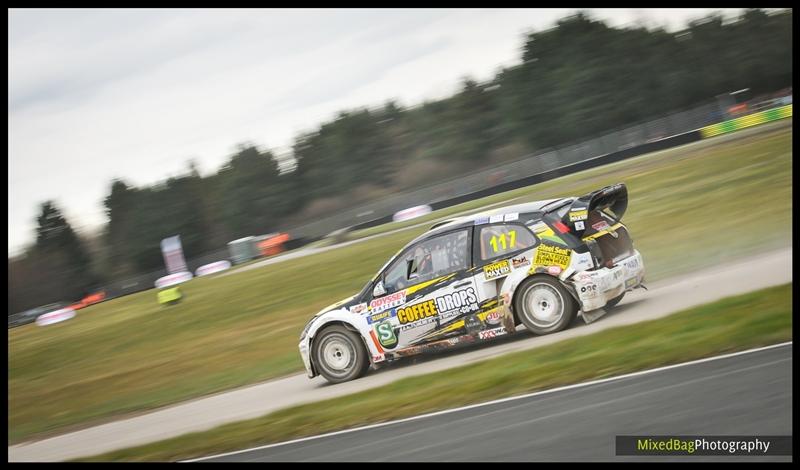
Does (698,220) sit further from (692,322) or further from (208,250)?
(208,250)

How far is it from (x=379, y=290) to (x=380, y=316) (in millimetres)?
327

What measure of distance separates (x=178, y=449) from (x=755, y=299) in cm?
668

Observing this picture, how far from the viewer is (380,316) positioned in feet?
34.1

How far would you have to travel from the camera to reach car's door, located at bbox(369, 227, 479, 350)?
1007 centimetres

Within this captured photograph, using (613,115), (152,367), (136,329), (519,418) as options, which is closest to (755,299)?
(519,418)

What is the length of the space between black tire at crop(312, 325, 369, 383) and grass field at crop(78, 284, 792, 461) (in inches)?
35.7

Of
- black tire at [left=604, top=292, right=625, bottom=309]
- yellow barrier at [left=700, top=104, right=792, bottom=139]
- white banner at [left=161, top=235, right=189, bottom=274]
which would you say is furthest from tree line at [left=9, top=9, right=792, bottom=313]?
black tire at [left=604, top=292, right=625, bottom=309]

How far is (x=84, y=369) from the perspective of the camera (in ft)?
66.0

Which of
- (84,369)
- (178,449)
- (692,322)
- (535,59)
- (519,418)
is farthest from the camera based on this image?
(535,59)

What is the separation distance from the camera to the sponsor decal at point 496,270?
32.2ft

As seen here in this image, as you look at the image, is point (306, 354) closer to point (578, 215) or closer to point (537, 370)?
point (537, 370)

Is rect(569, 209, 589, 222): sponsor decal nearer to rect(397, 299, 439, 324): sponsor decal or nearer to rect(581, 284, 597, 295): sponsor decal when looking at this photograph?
rect(581, 284, 597, 295): sponsor decal

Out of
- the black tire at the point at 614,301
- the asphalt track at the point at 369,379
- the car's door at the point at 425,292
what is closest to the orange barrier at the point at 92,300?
the asphalt track at the point at 369,379

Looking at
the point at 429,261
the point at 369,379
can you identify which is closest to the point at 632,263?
the point at 429,261
